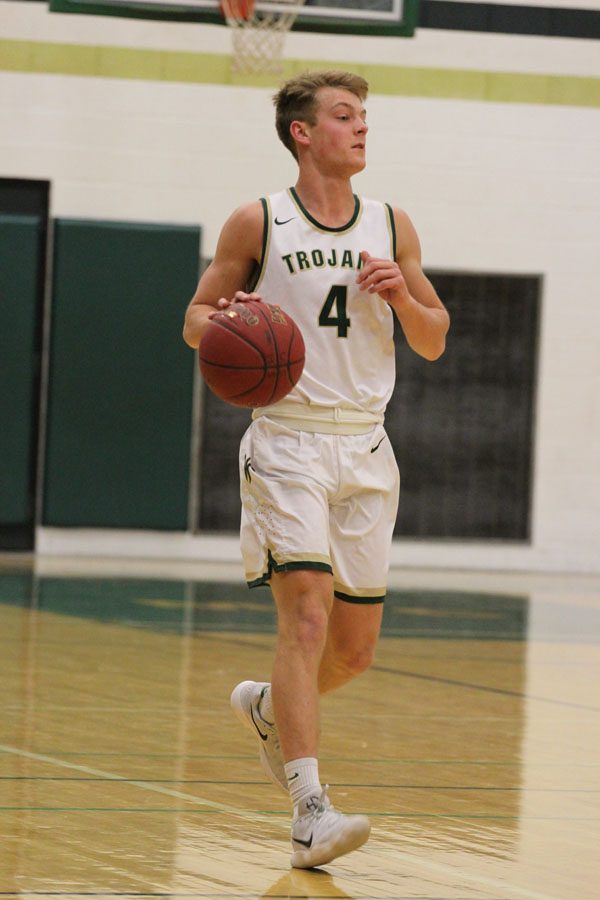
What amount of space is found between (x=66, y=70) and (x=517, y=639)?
6.46m

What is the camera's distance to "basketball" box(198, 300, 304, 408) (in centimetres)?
402

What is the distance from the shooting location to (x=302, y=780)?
12.7ft

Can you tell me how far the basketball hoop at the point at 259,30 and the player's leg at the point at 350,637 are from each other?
348 inches

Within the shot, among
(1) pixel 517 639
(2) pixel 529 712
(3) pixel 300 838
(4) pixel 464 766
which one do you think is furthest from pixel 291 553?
(1) pixel 517 639

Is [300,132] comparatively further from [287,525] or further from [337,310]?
[287,525]

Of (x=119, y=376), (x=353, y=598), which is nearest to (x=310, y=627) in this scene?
(x=353, y=598)

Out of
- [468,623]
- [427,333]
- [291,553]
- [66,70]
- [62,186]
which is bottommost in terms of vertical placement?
[468,623]

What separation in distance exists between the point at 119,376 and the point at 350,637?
9.11 m

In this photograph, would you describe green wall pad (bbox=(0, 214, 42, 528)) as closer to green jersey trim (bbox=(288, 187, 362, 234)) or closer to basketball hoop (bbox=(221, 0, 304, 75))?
basketball hoop (bbox=(221, 0, 304, 75))

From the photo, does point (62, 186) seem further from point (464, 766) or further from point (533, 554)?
point (464, 766)

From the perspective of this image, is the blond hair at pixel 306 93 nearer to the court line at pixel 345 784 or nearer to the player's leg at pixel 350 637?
the player's leg at pixel 350 637

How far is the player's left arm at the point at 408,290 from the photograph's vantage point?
418cm

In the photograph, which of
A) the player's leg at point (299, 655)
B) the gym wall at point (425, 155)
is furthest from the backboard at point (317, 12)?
the player's leg at point (299, 655)

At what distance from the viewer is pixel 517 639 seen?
30.0 ft
